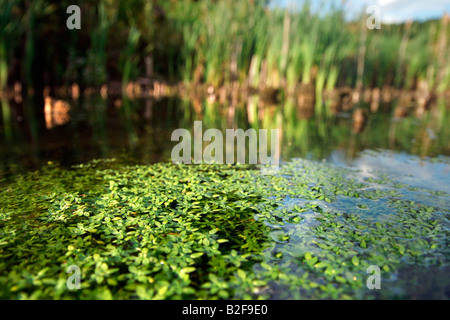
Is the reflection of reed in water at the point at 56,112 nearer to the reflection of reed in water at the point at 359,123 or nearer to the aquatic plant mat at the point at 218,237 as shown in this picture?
the aquatic plant mat at the point at 218,237

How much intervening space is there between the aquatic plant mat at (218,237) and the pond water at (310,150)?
0.07ft

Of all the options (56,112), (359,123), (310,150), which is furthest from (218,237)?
(56,112)

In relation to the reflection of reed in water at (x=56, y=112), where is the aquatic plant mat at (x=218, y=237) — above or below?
below

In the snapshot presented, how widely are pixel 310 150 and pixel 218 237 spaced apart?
3.38 m

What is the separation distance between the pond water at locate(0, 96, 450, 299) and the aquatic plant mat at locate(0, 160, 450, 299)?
0.07 feet

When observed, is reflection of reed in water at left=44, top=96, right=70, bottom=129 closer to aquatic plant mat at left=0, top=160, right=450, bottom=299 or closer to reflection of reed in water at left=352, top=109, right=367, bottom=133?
aquatic plant mat at left=0, top=160, right=450, bottom=299

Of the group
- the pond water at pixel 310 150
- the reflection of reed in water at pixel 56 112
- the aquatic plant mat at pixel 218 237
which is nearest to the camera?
the aquatic plant mat at pixel 218 237

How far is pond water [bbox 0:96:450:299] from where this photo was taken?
227 centimetres

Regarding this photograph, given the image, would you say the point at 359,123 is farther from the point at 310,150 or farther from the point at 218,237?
the point at 218,237

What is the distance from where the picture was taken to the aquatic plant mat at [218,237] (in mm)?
1861

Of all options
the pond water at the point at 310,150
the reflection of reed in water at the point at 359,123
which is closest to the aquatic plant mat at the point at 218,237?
the pond water at the point at 310,150

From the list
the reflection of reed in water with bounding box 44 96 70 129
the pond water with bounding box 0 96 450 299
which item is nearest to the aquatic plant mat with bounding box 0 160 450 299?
the pond water with bounding box 0 96 450 299

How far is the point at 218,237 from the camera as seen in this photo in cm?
242
